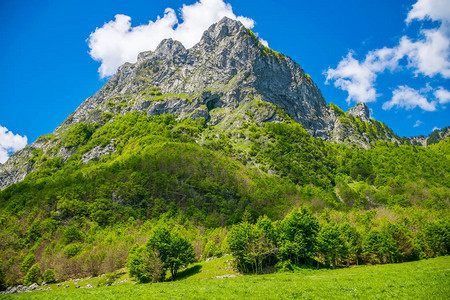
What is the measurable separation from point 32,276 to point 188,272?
42.8 m

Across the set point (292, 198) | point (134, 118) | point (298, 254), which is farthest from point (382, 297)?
point (134, 118)

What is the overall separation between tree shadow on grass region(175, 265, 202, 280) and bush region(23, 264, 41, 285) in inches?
1542

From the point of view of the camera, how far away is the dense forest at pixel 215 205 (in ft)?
178

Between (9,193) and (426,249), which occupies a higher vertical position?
(9,193)

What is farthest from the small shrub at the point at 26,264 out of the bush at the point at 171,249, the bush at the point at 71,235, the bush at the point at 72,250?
the bush at the point at 171,249

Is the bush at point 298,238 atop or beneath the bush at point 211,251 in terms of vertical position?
atop

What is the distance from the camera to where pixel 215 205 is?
4560 inches

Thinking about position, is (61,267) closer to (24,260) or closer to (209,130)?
(24,260)

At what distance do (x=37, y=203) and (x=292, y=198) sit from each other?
11552cm

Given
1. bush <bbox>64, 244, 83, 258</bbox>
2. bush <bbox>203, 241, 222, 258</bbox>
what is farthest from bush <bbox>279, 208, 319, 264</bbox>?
bush <bbox>64, 244, 83, 258</bbox>

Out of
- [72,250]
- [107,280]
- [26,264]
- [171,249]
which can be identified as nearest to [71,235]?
[72,250]

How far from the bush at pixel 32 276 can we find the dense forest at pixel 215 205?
29 cm

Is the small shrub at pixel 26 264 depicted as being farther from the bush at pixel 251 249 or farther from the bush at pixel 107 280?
the bush at pixel 251 249

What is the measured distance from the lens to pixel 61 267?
66.3 metres
